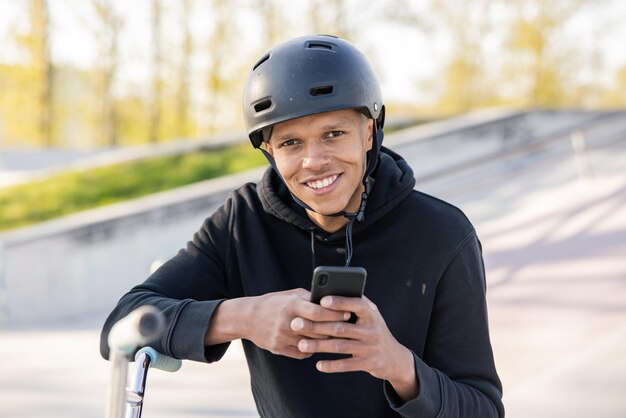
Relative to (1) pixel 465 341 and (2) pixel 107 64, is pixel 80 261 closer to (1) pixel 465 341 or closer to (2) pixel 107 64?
(1) pixel 465 341

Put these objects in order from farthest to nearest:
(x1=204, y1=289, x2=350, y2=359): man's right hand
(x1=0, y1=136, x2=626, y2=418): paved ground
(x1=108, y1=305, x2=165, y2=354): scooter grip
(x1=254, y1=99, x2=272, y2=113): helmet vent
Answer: (x1=0, y1=136, x2=626, y2=418): paved ground, (x1=254, y1=99, x2=272, y2=113): helmet vent, (x1=204, y1=289, x2=350, y2=359): man's right hand, (x1=108, y1=305, x2=165, y2=354): scooter grip

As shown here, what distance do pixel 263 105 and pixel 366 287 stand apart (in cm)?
61

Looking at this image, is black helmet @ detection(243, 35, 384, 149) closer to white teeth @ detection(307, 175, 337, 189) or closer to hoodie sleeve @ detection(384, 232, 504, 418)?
white teeth @ detection(307, 175, 337, 189)

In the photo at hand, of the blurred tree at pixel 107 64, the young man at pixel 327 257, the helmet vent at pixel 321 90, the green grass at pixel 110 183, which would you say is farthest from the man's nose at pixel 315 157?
the blurred tree at pixel 107 64

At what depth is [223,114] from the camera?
79.9ft

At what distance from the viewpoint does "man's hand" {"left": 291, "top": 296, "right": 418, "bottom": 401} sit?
1504mm

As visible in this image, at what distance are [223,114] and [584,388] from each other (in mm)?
21353

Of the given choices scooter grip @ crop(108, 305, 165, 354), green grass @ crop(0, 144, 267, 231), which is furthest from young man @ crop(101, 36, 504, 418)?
green grass @ crop(0, 144, 267, 231)

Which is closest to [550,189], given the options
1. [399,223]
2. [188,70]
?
[399,223]

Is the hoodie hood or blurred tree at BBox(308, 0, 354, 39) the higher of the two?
blurred tree at BBox(308, 0, 354, 39)

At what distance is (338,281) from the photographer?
57.7 inches

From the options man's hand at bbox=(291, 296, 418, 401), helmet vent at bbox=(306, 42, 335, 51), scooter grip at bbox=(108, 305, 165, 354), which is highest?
helmet vent at bbox=(306, 42, 335, 51)

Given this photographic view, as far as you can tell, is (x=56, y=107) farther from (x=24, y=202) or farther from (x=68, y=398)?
(x=68, y=398)

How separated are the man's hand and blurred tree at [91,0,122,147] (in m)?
19.6
